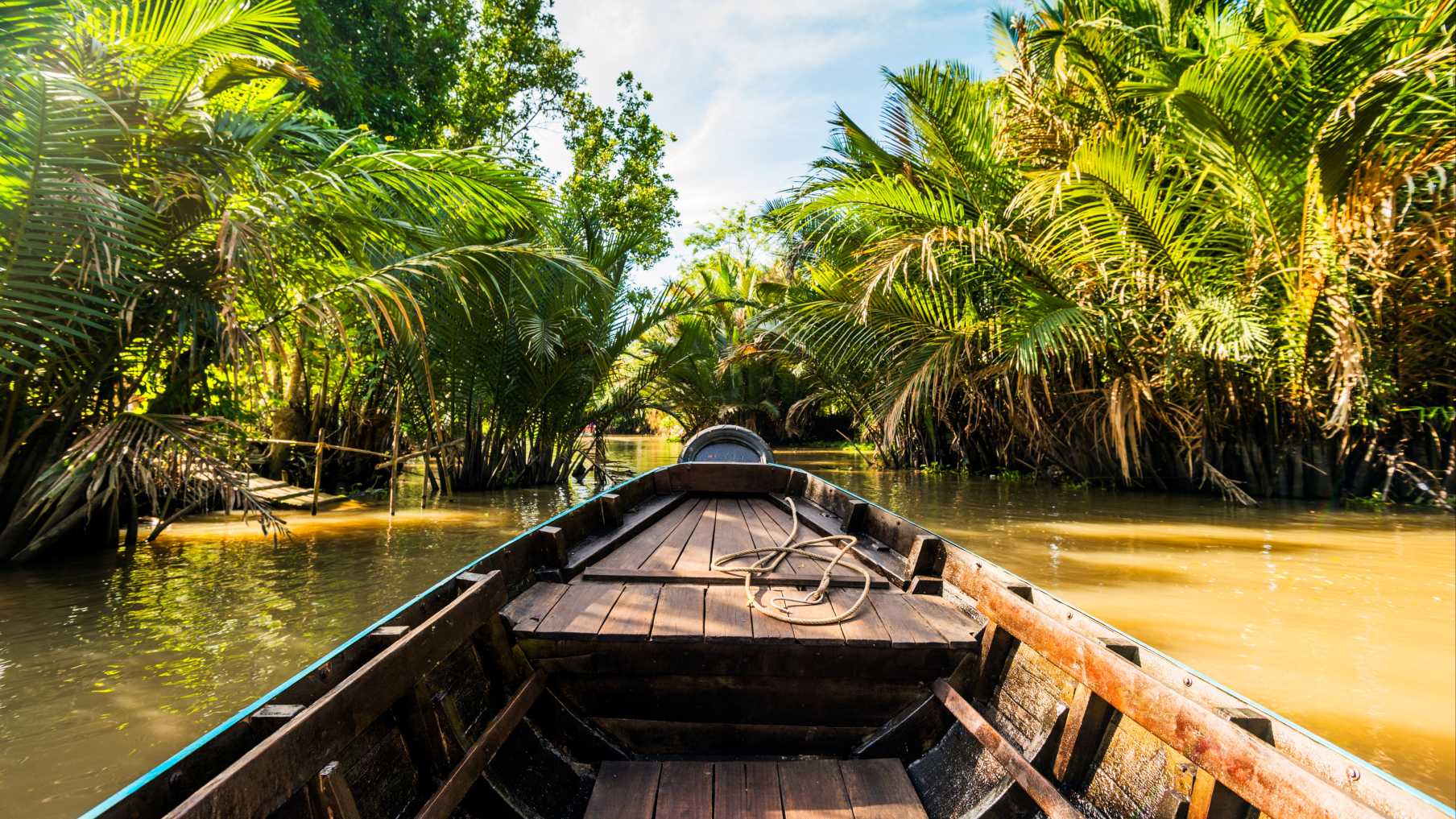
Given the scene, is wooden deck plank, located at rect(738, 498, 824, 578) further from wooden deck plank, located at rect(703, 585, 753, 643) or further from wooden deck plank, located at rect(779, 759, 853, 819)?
wooden deck plank, located at rect(779, 759, 853, 819)

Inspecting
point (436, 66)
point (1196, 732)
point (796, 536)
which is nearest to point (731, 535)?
point (796, 536)

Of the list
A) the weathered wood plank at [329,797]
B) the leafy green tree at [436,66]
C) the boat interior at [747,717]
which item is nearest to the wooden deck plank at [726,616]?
the boat interior at [747,717]

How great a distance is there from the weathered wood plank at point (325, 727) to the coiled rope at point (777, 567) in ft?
3.30

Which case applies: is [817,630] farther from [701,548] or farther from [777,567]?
[701,548]

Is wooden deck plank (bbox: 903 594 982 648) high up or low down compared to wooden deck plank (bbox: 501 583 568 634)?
down

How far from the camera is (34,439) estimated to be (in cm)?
451

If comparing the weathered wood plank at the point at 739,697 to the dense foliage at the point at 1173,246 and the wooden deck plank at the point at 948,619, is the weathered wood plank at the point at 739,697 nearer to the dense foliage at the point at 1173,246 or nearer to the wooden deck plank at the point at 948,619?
the wooden deck plank at the point at 948,619

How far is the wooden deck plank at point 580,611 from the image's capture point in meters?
2.14

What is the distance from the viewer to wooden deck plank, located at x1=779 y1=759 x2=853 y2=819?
180 cm

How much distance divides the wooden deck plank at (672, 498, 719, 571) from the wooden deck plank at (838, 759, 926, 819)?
3.71ft

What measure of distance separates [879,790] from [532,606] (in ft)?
4.13

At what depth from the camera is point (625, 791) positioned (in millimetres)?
1893

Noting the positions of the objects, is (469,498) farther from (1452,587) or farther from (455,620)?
(1452,587)

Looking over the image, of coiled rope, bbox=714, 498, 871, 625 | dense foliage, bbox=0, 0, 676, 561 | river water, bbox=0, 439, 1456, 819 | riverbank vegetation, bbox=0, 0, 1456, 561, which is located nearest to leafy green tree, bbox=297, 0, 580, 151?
riverbank vegetation, bbox=0, 0, 1456, 561
